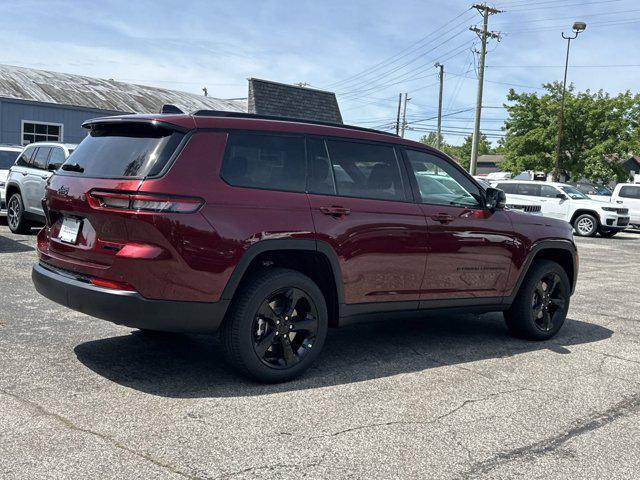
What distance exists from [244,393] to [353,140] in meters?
2.04

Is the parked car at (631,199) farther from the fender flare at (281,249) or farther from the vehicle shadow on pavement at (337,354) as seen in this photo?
the fender flare at (281,249)

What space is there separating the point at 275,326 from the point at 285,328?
3.0 inches

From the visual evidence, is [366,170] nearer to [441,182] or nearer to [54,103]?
[441,182]

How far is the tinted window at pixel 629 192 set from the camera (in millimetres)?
24703

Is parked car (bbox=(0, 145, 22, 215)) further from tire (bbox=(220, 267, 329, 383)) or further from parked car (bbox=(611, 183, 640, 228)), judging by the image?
parked car (bbox=(611, 183, 640, 228))

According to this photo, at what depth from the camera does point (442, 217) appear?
5.46 meters

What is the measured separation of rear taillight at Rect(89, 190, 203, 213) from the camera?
4.09 m

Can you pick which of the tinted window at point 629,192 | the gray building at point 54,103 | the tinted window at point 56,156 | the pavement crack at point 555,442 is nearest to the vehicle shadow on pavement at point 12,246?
the tinted window at point 56,156

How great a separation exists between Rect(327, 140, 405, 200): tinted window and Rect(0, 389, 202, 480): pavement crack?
230 cm

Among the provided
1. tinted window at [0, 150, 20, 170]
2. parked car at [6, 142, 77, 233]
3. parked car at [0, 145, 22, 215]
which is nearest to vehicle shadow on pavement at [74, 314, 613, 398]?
parked car at [6, 142, 77, 233]

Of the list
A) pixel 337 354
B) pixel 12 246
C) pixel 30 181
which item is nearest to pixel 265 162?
pixel 337 354

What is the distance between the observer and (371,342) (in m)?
5.95

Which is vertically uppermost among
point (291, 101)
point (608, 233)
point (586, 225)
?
point (291, 101)

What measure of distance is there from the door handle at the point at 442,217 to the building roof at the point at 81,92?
22451 mm
